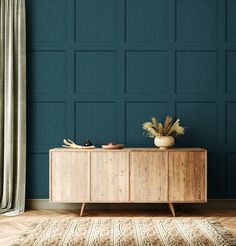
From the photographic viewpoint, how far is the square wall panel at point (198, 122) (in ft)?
18.5

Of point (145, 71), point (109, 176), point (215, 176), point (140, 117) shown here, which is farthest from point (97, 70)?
point (215, 176)

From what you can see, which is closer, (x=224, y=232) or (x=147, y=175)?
(x=224, y=232)

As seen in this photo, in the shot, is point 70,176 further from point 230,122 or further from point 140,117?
point 230,122

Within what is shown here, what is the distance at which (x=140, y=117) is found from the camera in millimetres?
5625

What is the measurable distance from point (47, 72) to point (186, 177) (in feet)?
6.61

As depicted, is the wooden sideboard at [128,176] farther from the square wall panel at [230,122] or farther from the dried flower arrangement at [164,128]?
the square wall panel at [230,122]

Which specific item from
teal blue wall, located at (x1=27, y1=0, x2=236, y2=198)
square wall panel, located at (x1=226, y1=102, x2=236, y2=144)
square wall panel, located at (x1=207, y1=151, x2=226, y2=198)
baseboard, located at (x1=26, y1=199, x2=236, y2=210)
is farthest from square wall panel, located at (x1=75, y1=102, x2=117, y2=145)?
square wall panel, located at (x1=226, y1=102, x2=236, y2=144)

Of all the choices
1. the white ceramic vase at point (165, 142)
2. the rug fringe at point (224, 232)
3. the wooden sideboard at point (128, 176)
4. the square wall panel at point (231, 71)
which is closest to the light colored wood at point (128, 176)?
the wooden sideboard at point (128, 176)

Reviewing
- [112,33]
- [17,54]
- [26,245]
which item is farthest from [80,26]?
[26,245]

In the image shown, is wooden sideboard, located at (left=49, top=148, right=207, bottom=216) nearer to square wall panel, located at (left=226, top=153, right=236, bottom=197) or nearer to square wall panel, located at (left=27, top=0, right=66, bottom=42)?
square wall panel, located at (left=226, top=153, right=236, bottom=197)

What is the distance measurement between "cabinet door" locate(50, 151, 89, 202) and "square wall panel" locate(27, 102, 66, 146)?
0.50 m

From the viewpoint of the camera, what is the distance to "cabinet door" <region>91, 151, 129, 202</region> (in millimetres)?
5141

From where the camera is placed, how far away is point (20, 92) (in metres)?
5.48

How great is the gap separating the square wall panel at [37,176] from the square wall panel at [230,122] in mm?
2156
